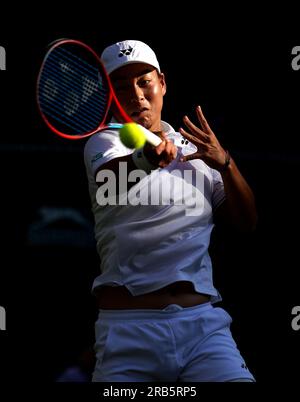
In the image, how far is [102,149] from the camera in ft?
11.3

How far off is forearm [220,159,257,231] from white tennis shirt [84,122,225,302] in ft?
0.31

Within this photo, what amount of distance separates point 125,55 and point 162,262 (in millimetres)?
865

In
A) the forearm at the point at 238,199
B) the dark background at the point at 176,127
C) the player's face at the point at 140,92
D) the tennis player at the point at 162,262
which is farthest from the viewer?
the dark background at the point at 176,127

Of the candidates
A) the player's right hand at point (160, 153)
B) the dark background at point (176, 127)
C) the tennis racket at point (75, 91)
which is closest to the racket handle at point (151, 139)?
the player's right hand at point (160, 153)

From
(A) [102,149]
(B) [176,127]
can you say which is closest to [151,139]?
(A) [102,149]

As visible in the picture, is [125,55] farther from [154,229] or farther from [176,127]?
[176,127]

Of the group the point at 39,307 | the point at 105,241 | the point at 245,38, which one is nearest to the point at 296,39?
the point at 245,38

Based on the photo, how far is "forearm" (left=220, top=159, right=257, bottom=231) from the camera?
3.49 metres

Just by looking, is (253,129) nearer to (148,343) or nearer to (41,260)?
(41,260)

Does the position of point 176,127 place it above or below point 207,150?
below

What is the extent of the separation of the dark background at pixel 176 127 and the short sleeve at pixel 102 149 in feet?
5.87

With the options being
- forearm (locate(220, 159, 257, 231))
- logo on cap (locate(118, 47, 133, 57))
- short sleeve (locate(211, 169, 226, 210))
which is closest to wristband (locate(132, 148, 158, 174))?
forearm (locate(220, 159, 257, 231))

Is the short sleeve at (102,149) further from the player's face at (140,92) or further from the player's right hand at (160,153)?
the player's right hand at (160,153)

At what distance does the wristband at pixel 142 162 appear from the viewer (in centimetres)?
309
